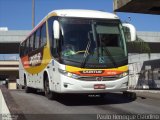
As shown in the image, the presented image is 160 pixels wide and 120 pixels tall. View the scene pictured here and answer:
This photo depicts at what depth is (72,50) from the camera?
536 inches

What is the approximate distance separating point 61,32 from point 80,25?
75cm

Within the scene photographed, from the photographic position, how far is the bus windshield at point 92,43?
13.6 meters

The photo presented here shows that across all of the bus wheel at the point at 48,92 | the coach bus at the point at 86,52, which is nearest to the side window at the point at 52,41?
the coach bus at the point at 86,52

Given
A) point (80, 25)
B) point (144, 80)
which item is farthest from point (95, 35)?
point (144, 80)

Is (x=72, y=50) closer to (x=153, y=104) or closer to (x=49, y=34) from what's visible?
(x=49, y=34)

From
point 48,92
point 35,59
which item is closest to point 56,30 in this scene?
point 48,92

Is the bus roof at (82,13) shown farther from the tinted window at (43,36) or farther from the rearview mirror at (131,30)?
the tinted window at (43,36)

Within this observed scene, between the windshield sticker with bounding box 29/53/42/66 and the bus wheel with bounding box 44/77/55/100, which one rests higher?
the windshield sticker with bounding box 29/53/42/66

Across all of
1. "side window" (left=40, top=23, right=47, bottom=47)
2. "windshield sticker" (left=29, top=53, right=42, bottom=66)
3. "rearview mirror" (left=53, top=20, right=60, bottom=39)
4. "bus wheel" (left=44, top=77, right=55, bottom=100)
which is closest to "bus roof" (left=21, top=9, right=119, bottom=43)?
"rearview mirror" (left=53, top=20, right=60, bottom=39)

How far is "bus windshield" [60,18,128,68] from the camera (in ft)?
44.5

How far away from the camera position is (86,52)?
44.6 feet

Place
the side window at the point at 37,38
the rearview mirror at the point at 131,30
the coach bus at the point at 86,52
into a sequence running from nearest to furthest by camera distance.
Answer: the coach bus at the point at 86,52 < the rearview mirror at the point at 131,30 < the side window at the point at 37,38

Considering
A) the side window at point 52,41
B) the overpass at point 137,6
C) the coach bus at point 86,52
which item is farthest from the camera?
the overpass at point 137,6

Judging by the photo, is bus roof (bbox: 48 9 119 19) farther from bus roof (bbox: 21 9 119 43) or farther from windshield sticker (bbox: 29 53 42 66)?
windshield sticker (bbox: 29 53 42 66)
